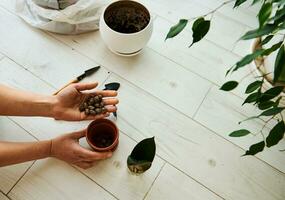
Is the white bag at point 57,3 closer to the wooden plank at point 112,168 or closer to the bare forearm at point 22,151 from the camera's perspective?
the wooden plank at point 112,168

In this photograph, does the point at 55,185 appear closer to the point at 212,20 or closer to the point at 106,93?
the point at 106,93

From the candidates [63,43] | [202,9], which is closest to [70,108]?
[63,43]

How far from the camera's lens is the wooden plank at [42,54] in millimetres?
1056

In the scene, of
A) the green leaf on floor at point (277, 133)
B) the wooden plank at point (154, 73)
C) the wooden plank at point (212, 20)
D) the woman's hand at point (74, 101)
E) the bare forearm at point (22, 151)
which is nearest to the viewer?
the green leaf on floor at point (277, 133)

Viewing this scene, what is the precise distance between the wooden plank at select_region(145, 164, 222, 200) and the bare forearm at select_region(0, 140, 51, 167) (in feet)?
1.10

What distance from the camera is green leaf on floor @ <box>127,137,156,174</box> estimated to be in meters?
0.80

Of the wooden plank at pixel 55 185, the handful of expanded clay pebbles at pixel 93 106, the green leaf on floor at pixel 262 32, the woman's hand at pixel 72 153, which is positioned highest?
the green leaf on floor at pixel 262 32

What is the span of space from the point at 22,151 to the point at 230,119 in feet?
2.23

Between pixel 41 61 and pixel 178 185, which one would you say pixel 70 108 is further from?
pixel 178 185

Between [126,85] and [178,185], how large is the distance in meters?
0.39

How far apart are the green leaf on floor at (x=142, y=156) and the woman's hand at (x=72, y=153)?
0.08 metres

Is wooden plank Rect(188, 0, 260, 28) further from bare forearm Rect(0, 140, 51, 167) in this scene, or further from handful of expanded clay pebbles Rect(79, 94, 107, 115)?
bare forearm Rect(0, 140, 51, 167)

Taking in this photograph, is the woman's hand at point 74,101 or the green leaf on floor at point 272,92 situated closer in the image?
the green leaf on floor at point 272,92

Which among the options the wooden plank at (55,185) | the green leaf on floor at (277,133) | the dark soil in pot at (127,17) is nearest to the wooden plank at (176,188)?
the wooden plank at (55,185)
